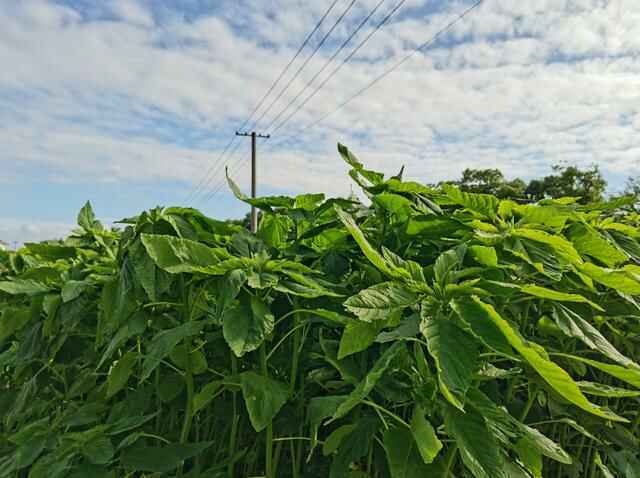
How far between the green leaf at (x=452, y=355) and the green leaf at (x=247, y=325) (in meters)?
0.27

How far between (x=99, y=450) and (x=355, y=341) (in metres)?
0.53

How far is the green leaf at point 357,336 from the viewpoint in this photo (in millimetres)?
803

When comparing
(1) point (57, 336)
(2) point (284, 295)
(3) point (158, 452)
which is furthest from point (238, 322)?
(1) point (57, 336)

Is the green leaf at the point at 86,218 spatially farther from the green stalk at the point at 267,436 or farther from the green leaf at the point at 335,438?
the green leaf at the point at 335,438

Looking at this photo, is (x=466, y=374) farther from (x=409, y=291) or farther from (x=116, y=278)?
(x=116, y=278)

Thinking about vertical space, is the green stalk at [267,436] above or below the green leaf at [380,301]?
below

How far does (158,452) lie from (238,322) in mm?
320

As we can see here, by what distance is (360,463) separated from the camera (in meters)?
1.15

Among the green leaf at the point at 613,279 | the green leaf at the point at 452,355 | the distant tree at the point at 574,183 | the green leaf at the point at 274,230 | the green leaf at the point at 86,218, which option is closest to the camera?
the green leaf at the point at 452,355

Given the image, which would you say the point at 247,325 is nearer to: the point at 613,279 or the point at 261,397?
the point at 261,397

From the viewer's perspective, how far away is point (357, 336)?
0.82m

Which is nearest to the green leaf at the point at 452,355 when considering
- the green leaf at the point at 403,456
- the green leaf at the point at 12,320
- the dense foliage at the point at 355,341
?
the dense foliage at the point at 355,341

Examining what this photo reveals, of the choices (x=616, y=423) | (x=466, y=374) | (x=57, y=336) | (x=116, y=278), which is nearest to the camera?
(x=466, y=374)

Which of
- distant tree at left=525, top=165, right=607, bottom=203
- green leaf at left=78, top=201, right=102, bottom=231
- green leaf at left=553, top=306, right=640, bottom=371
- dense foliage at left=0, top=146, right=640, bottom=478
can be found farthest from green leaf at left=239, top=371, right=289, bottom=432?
distant tree at left=525, top=165, right=607, bottom=203
